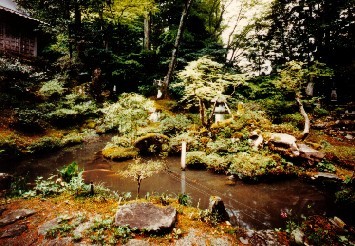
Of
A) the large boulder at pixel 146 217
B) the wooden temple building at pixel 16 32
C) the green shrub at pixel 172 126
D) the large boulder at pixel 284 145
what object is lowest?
the large boulder at pixel 146 217

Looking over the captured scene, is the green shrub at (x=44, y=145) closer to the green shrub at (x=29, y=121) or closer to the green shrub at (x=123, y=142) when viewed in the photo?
the green shrub at (x=29, y=121)

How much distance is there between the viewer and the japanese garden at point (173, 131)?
5.11 metres

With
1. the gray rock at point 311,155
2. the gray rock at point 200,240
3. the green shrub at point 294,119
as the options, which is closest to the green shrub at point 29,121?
the gray rock at point 200,240

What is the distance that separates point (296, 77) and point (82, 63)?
15278mm

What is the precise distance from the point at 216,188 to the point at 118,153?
16.2 feet

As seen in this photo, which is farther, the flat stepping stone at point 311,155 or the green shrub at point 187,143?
the green shrub at point 187,143

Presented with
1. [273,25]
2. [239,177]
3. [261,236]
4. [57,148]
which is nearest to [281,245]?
[261,236]

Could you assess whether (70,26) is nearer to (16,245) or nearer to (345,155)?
(16,245)

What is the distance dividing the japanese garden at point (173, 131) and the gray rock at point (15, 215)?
4 cm

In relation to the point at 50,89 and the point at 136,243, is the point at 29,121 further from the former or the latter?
the point at 136,243

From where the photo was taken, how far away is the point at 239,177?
29.5 ft

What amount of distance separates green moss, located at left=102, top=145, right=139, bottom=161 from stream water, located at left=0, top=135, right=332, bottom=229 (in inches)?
12.5

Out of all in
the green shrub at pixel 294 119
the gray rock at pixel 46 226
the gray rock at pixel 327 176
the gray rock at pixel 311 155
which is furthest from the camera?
the green shrub at pixel 294 119

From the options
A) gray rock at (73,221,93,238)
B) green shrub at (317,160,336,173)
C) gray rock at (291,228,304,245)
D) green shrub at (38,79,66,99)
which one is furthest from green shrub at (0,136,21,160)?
green shrub at (317,160,336,173)
